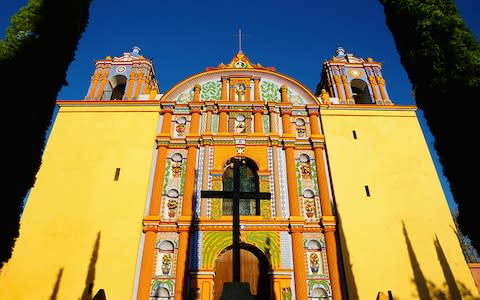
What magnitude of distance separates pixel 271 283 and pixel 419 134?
9134 millimetres

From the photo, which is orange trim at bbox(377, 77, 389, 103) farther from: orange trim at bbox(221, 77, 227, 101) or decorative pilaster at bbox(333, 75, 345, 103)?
orange trim at bbox(221, 77, 227, 101)

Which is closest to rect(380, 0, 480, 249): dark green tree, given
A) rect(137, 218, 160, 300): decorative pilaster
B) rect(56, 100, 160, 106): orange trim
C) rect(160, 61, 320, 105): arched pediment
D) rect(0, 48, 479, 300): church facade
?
rect(0, 48, 479, 300): church facade

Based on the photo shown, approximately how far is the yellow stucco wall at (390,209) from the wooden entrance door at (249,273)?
2784mm

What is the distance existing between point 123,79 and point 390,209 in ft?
45.5

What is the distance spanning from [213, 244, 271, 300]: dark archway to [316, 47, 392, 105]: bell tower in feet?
26.5

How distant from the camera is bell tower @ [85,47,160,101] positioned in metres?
16.2

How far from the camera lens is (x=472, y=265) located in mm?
11547

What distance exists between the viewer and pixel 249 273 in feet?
37.9

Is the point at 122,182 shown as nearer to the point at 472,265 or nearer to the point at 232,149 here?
the point at 232,149

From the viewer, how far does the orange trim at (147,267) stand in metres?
10.8

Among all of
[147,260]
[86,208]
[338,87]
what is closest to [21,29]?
[86,208]

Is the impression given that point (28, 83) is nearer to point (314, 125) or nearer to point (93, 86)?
point (93, 86)

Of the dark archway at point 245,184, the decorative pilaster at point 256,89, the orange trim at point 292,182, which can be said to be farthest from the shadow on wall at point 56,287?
the decorative pilaster at point 256,89

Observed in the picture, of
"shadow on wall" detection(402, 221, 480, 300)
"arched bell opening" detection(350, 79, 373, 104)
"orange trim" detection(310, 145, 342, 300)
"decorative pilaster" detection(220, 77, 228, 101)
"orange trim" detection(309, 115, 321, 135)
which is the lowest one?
"shadow on wall" detection(402, 221, 480, 300)
